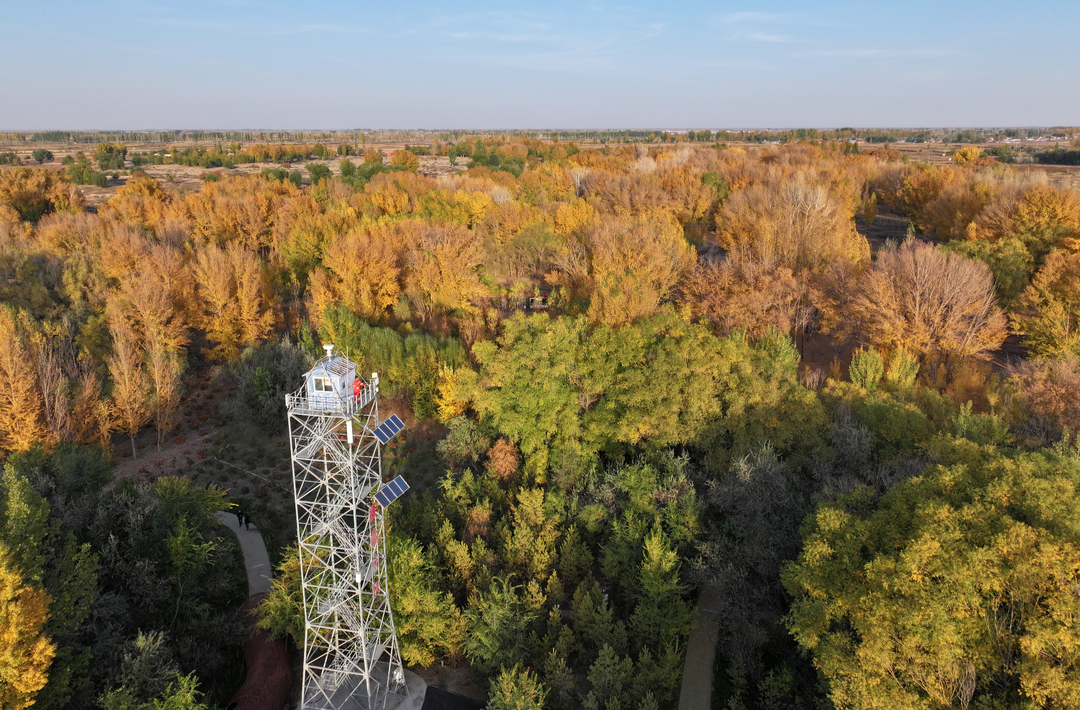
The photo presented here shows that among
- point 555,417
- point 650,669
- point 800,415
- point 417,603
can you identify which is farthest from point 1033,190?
point 417,603

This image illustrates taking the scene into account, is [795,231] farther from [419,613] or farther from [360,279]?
[419,613]

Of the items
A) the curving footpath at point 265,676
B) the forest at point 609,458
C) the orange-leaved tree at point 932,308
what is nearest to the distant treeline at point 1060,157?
the forest at point 609,458

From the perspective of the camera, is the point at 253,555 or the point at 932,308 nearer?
the point at 253,555

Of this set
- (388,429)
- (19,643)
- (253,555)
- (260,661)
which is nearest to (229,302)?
(253,555)

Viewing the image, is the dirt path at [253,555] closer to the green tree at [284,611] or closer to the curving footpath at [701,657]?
the green tree at [284,611]

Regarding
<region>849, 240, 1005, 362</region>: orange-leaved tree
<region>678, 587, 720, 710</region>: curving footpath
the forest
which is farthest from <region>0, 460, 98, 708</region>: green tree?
<region>849, 240, 1005, 362</region>: orange-leaved tree
